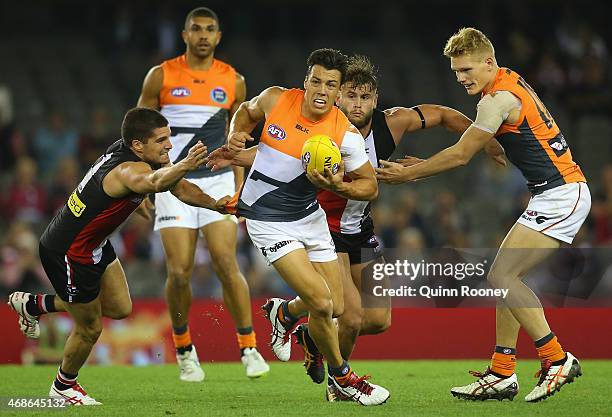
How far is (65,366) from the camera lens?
26.0 ft

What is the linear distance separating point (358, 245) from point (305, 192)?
0.98 metres

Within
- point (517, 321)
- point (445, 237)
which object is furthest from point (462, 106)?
point (517, 321)

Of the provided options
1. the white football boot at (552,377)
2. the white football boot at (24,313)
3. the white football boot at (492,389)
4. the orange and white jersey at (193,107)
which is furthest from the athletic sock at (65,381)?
the white football boot at (552,377)

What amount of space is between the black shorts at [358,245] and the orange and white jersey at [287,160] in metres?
0.77

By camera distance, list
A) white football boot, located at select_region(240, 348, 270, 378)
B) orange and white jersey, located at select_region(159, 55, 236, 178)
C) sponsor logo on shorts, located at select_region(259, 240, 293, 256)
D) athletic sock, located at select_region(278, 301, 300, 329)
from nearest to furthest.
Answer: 1. sponsor logo on shorts, located at select_region(259, 240, 293, 256)
2. athletic sock, located at select_region(278, 301, 300, 329)
3. white football boot, located at select_region(240, 348, 270, 378)
4. orange and white jersey, located at select_region(159, 55, 236, 178)

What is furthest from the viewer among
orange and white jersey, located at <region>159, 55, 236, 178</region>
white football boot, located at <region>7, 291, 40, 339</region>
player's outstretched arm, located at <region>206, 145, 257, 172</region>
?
orange and white jersey, located at <region>159, 55, 236, 178</region>

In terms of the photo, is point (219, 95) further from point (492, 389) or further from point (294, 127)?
point (492, 389)

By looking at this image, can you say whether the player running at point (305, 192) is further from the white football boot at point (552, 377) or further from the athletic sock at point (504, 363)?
the white football boot at point (552, 377)

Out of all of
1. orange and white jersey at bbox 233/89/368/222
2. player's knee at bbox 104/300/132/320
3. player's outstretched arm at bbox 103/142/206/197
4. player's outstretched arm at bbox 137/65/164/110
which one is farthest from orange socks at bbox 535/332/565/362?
player's outstretched arm at bbox 137/65/164/110

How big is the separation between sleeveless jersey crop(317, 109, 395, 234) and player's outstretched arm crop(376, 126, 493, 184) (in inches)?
27.6

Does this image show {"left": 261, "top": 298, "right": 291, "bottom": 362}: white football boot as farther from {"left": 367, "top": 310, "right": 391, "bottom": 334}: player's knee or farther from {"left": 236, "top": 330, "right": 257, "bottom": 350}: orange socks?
{"left": 367, "top": 310, "right": 391, "bottom": 334}: player's knee

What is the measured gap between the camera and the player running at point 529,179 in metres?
7.74

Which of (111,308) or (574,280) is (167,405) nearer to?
(111,308)

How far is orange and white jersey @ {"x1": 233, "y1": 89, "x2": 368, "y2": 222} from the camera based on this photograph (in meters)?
7.70
